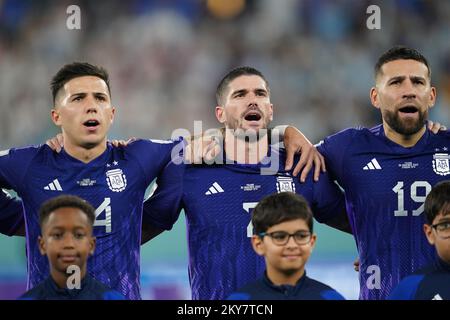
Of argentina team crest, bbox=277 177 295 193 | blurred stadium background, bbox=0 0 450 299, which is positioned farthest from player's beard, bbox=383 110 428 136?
blurred stadium background, bbox=0 0 450 299

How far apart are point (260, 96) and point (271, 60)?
315 cm

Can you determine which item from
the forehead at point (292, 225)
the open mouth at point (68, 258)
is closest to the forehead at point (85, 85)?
the open mouth at point (68, 258)

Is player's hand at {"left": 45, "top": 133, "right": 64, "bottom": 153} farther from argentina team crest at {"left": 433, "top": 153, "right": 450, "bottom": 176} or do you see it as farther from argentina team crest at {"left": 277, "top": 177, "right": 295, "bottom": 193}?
argentina team crest at {"left": 433, "top": 153, "right": 450, "bottom": 176}

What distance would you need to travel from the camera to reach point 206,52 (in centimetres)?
750

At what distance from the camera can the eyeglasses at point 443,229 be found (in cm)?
371

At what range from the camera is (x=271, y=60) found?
24.7 feet

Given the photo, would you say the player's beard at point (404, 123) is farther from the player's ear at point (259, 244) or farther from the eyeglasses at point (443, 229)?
the player's ear at point (259, 244)

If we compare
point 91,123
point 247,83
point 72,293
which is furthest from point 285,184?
point 72,293

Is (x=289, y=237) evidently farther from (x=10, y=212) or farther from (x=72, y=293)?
(x=10, y=212)

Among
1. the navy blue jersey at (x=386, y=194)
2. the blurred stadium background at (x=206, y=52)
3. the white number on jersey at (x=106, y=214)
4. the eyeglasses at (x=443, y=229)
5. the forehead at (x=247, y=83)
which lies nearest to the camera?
the eyeglasses at (x=443, y=229)

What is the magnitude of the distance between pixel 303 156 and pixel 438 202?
869mm
